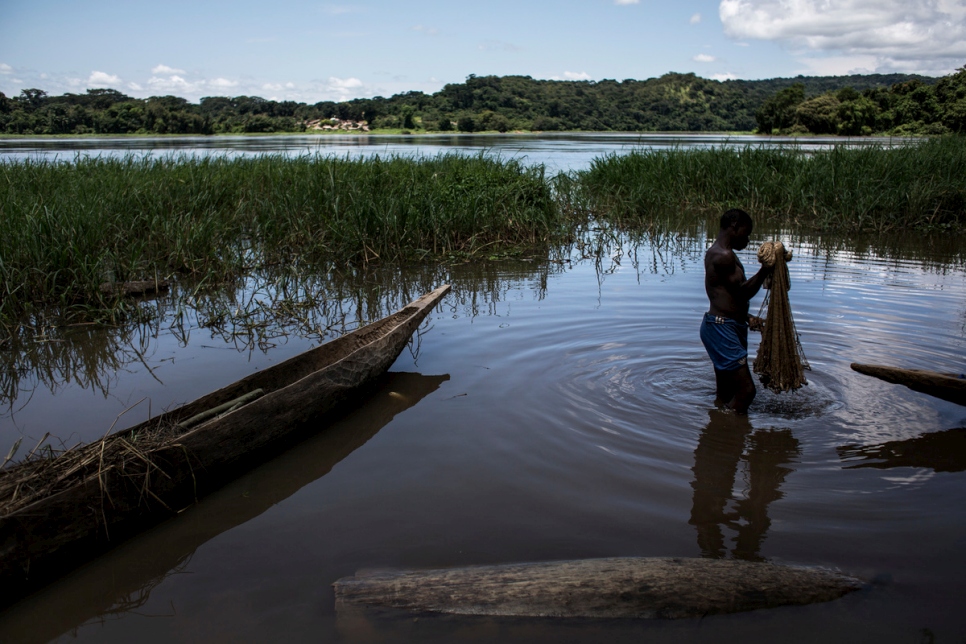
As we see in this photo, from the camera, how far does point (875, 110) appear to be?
35000mm

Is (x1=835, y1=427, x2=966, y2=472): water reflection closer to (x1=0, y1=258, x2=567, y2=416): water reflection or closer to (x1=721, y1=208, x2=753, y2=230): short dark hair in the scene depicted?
(x1=721, y1=208, x2=753, y2=230): short dark hair

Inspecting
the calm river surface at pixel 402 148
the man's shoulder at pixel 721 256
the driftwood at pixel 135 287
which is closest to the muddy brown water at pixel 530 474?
the driftwood at pixel 135 287

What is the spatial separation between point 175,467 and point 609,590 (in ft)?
6.28

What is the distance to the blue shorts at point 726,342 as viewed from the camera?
3.79 meters

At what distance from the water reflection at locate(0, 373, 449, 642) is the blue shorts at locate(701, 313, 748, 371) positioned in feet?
6.57

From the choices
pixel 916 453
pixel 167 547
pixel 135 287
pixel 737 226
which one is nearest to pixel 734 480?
pixel 916 453

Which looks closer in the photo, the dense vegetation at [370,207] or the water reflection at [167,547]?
the water reflection at [167,547]

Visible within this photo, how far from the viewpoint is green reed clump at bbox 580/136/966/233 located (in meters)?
10.3

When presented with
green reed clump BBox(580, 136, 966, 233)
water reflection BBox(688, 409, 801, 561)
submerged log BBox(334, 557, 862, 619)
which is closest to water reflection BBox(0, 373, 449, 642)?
submerged log BBox(334, 557, 862, 619)

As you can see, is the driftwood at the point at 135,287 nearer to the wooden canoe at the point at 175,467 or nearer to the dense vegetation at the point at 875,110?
the wooden canoe at the point at 175,467

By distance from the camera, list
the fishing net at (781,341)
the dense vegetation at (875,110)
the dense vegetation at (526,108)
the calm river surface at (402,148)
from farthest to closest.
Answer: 1. the dense vegetation at (526,108)
2. the dense vegetation at (875,110)
3. the calm river surface at (402,148)
4. the fishing net at (781,341)

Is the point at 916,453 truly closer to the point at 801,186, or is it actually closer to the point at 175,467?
the point at 175,467

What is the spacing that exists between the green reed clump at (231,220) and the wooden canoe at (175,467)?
2973mm

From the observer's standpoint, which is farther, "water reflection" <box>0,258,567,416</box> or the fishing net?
"water reflection" <box>0,258,567,416</box>
